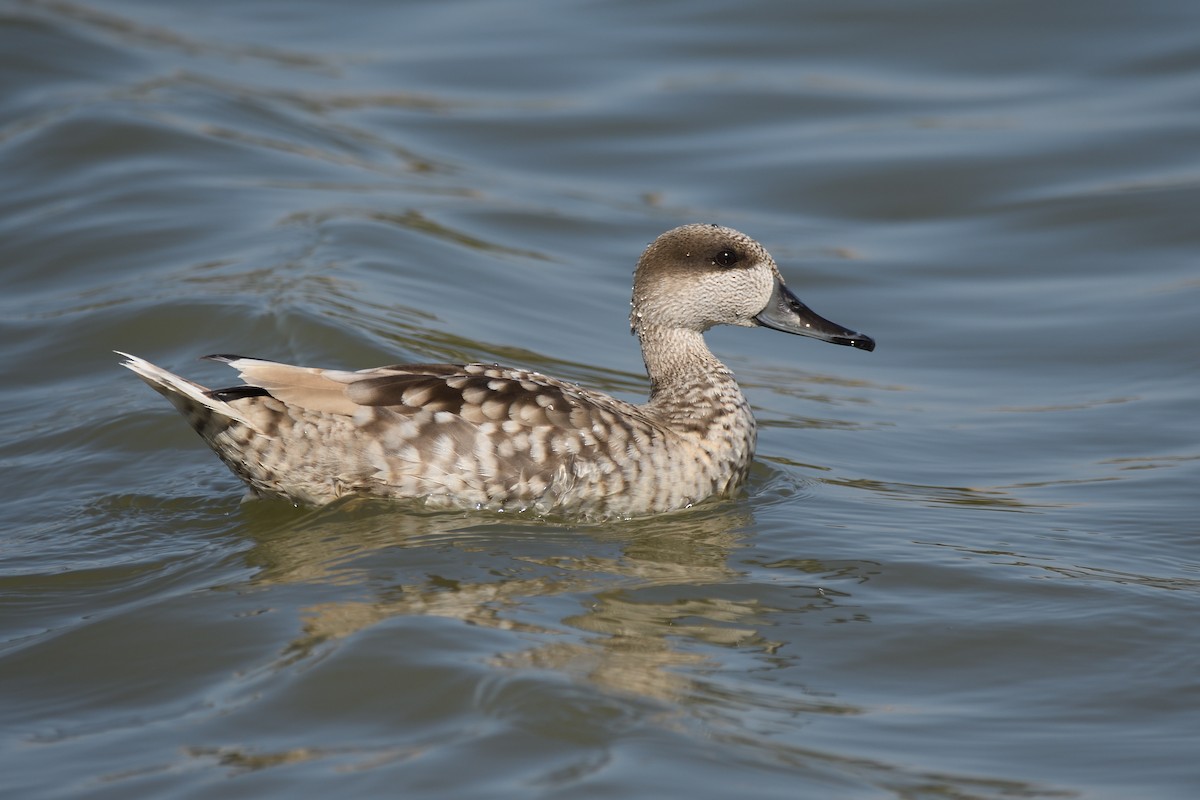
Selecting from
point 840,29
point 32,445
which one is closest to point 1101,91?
point 840,29

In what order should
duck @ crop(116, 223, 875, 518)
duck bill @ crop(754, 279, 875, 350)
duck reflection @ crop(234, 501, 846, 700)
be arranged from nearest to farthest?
duck reflection @ crop(234, 501, 846, 700) → duck @ crop(116, 223, 875, 518) → duck bill @ crop(754, 279, 875, 350)

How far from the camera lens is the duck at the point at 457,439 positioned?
7.25 metres

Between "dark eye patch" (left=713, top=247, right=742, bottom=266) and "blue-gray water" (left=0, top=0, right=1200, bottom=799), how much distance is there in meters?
1.16

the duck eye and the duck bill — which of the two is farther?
the duck bill

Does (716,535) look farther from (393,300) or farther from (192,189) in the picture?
(192,189)

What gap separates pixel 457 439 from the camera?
7375 millimetres

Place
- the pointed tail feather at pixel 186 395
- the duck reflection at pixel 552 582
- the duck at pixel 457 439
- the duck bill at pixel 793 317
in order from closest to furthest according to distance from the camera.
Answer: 1. the duck reflection at pixel 552 582
2. the pointed tail feather at pixel 186 395
3. the duck at pixel 457 439
4. the duck bill at pixel 793 317

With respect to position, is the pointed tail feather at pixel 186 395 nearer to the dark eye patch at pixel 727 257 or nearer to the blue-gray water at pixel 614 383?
the blue-gray water at pixel 614 383

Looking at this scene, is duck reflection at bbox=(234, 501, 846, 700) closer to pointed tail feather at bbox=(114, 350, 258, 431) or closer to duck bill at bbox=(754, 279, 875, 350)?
pointed tail feather at bbox=(114, 350, 258, 431)

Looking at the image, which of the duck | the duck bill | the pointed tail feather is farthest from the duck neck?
the pointed tail feather

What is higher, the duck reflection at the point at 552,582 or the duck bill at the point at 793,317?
the duck bill at the point at 793,317

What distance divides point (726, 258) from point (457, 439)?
1844mm

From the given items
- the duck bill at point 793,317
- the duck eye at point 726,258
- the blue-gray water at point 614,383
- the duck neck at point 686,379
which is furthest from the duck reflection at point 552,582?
the duck eye at point 726,258

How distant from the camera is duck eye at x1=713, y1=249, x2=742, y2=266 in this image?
838 centimetres
